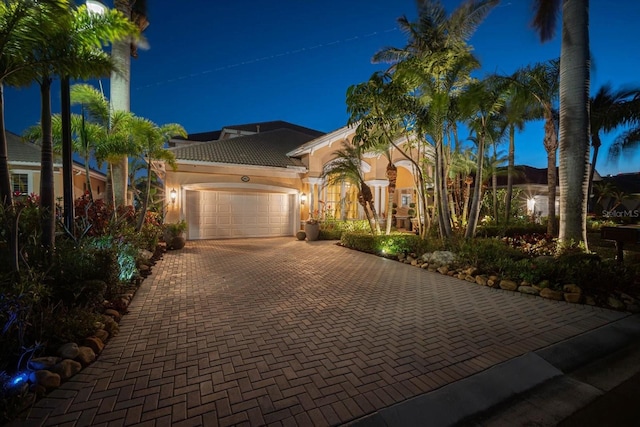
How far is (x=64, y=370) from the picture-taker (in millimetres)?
2838

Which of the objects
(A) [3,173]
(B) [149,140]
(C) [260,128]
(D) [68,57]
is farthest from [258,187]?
(C) [260,128]

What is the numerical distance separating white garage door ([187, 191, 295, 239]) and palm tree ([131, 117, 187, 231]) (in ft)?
10.5

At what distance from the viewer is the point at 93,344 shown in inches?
131

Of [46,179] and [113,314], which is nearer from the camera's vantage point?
[113,314]

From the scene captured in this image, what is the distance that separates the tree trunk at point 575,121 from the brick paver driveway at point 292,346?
11.5 feet

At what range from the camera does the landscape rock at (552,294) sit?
5402mm

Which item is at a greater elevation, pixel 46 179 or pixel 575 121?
pixel 575 121

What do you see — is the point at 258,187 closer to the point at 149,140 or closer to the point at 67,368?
the point at 149,140

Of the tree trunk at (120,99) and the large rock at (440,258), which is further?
the tree trunk at (120,99)

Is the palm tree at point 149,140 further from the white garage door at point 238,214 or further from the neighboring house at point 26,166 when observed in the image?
the neighboring house at point 26,166

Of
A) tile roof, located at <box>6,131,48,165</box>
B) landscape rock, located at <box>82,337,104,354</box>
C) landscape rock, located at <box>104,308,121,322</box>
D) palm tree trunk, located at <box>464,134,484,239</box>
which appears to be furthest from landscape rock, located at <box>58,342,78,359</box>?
tile roof, located at <box>6,131,48,165</box>

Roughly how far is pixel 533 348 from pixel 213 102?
3349 inches

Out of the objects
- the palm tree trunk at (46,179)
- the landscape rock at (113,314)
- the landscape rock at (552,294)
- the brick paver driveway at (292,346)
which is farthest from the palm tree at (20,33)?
the landscape rock at (552,294)

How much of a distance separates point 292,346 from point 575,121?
9.03m
